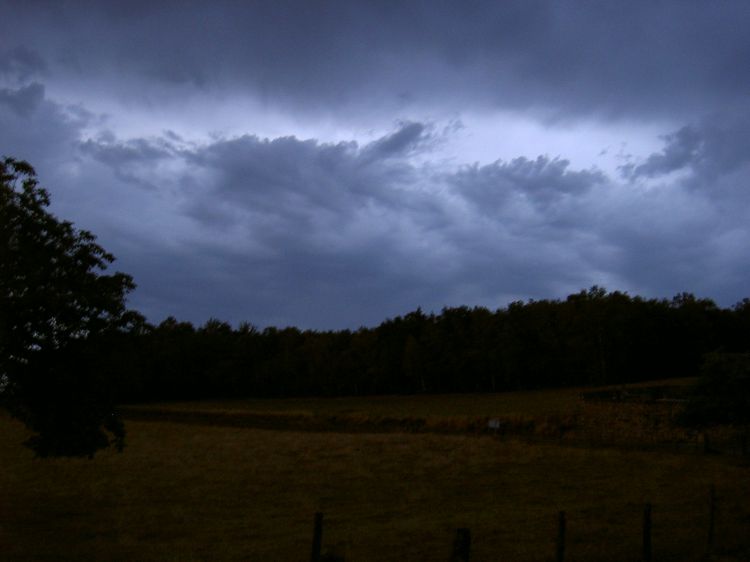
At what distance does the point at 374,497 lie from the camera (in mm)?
30109

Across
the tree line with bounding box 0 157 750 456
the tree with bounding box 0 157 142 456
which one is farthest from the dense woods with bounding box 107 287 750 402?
the tree with bounding box 0 157 142 456

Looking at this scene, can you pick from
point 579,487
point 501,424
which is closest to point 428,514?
point 579,487

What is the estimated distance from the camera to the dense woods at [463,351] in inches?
4333

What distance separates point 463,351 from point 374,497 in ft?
318

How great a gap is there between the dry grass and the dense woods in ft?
212

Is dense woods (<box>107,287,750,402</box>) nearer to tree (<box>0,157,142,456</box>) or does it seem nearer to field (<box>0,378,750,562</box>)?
field (<box>0,378,750,562</box>)

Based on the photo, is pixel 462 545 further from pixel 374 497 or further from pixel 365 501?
pixel 374 497

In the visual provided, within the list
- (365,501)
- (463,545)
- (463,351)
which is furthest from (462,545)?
(463,351)

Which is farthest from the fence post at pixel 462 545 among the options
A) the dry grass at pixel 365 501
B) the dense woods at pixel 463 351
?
the dense woods at pixel 463 351

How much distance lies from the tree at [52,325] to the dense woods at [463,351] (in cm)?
8528

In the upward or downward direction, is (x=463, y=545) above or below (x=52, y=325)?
below

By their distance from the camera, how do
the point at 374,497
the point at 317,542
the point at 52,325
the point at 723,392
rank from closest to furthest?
the point at 317,542 → the point at 52,325 → the point at 374,497 → the point at 723,392

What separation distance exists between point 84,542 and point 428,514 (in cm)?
1085

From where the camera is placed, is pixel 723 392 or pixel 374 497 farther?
pixel 723 392
